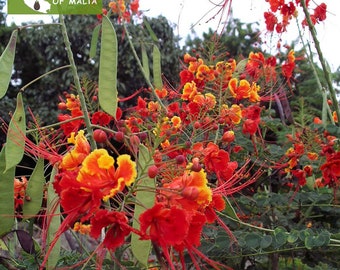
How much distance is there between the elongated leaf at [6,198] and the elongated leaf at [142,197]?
1.09ft

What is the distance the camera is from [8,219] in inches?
45.9

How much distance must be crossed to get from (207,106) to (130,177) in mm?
877

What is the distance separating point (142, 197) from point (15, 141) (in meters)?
0.33

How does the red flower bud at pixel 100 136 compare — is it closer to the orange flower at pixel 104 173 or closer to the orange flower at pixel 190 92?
the orange flower at pixel 104 173

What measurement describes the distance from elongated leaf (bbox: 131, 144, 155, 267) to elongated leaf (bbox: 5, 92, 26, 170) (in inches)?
11.0

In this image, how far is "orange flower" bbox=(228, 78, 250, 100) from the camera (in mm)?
1915

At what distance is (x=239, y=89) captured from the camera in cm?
194

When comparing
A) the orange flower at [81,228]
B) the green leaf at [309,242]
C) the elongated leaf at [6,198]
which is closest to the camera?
the elongated leaf at [6,198]

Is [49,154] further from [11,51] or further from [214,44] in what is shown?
[214,44]

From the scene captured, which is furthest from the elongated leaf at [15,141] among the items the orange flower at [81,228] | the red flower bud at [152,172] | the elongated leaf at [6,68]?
the orange flower at [81,228]

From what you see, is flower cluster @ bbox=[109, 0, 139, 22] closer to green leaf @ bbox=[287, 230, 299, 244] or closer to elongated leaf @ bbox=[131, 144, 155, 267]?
green leaf @ bbox=[287, 230, 299, 244]

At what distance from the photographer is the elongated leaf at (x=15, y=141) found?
1.08 meters

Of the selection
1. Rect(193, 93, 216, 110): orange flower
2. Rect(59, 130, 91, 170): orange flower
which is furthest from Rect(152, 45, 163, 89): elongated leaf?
Rect(59, 130, 91, 170): orange flower

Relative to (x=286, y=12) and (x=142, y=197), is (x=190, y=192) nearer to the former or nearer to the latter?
(x=142, y=197)
